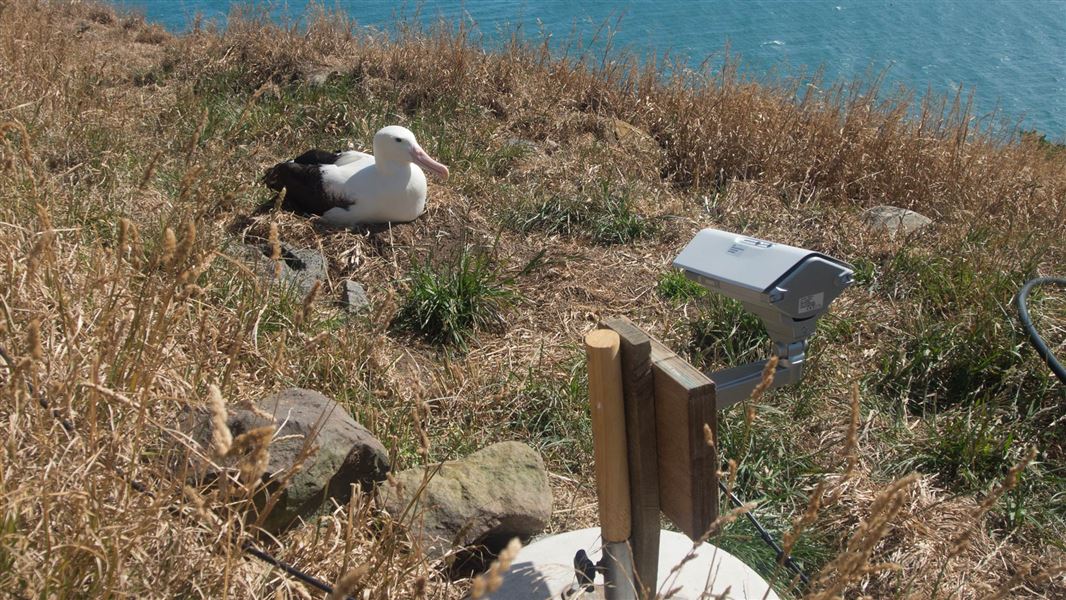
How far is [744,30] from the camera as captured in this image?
17.7 m

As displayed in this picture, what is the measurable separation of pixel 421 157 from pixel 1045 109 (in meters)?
15.7

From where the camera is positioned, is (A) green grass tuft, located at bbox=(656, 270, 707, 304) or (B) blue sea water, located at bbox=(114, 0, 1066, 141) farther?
(B) blue sea water, located at bbox=(114, 0, 1066, 141)

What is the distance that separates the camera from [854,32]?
18.7 meters

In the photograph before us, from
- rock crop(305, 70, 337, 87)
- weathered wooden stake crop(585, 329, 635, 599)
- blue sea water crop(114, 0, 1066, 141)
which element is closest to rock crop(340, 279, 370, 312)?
weathered wooden stake crop(585, 329, 635, 599)

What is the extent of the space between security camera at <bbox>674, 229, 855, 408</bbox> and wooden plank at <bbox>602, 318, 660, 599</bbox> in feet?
0.70

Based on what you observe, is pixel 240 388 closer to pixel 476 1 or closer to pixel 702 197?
pixel 702 197

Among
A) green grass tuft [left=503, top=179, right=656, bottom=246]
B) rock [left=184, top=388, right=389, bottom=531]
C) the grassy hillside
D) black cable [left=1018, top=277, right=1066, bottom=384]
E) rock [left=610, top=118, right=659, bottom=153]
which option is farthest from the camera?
rock [left=610, top=118, right=659, bottom=153]

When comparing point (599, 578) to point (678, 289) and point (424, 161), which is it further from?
point (424, 161)

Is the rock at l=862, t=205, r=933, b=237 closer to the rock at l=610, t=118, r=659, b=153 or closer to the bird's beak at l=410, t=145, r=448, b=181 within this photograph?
the rock at l=610, t=118, r=659, b=153

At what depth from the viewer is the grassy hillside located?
1.71m

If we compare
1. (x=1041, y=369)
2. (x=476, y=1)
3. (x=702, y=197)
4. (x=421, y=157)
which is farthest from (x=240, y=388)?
(x=476, y=1)

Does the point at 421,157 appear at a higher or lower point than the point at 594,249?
higher

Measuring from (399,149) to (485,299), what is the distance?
111cm

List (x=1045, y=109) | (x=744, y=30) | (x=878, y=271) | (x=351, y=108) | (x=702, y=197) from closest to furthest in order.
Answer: (x=878, y=271), (x=702, y=197), (x=351, y=108), (x=1045, y=109), (x=744, y=30)
